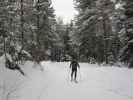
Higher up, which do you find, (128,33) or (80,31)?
(128,33)

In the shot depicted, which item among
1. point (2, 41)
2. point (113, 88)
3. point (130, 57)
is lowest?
point (113, 88)

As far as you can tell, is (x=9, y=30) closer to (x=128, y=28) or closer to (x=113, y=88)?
(x=113, y=88)

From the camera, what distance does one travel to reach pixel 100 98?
39.6 ft

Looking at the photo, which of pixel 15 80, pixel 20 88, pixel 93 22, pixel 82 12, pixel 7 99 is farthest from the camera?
pixel 82 12

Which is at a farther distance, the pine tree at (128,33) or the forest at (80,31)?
the pine tree at (128,33)

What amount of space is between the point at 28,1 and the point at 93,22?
13.0 metres

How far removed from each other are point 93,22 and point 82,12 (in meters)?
3.05

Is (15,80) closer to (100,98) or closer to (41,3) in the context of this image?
(100,98)

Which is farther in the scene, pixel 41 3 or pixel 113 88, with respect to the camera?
pixel 41 3

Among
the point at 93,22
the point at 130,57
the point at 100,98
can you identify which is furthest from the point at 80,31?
the point at 100,98

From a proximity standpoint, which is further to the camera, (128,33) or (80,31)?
(80,31)

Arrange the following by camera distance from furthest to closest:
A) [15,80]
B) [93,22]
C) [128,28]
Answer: [93,22], [128,28], [15,80]

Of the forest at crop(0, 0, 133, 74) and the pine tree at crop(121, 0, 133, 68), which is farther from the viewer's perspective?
the pine tree at crop(121, 0, 133, 68)

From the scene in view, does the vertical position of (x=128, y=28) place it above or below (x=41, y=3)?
below
